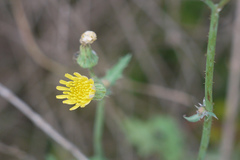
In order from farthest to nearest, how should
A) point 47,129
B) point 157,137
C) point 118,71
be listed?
point 157,137 < point 47,129 < point 118,71

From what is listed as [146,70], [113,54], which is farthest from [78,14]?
[146,70]

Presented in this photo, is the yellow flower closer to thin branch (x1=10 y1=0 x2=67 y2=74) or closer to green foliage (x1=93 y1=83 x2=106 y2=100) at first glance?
green foliage (x1=93 y1=83 x2=106 y2=100)

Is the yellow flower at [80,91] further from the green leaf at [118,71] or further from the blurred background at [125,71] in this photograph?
the blurred background at [125,71]

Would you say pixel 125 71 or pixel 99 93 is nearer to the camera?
pixel 99 93

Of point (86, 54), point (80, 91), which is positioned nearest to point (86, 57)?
point (86, 54)

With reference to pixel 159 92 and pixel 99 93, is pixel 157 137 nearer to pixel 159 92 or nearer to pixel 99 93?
pixel 159 92

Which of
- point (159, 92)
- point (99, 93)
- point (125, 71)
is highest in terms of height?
point (125, 71)

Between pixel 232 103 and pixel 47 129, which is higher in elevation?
pixel 232 103

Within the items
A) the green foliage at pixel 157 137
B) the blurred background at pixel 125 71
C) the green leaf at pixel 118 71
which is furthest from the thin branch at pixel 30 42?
the green leaf at pixel 118 71
